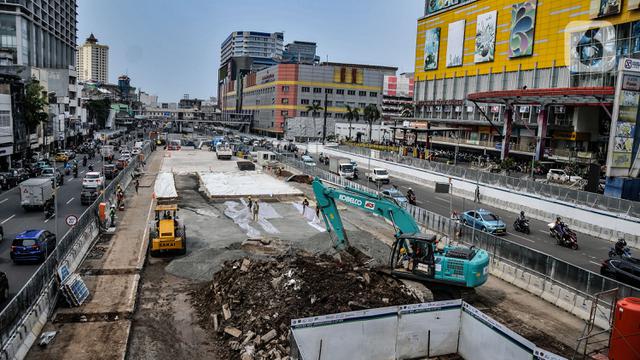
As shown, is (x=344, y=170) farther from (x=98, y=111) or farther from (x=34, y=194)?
(x=98, y=111)

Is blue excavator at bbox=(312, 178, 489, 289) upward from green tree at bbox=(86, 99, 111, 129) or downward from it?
downward

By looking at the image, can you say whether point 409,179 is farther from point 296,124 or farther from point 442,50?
point 296,124

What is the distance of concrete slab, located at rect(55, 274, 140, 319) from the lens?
60.0 ft

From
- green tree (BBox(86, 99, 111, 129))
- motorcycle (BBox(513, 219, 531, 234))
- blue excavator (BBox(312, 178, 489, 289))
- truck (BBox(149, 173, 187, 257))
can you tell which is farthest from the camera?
green tree (BBox(86, 99, 111, 129))

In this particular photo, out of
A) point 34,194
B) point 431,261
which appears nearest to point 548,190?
point 431,261

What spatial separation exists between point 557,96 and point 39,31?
120 meters

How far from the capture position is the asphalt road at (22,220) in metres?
22.6

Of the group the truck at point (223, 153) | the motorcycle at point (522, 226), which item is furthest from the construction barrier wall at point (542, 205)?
the truck at point (223, 153)

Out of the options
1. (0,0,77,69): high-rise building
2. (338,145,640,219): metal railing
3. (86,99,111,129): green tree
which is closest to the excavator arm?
(338,145,640,219): metal railing

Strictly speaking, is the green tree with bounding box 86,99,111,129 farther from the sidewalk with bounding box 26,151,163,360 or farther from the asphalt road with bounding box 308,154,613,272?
the sidewalk with bounding box 26,151,163,360

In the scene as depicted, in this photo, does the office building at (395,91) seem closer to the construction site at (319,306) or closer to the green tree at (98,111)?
the green tree at (98,111)

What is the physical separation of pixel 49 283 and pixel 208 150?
298ft

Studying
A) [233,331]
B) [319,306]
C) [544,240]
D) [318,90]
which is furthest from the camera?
[318,90]

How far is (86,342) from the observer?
15.9 meters
